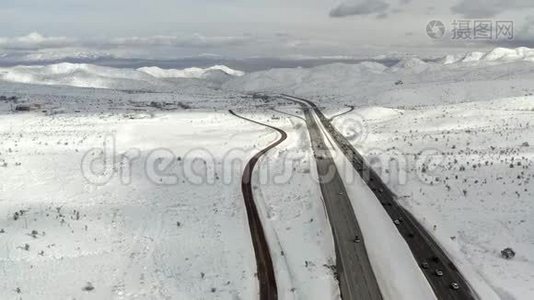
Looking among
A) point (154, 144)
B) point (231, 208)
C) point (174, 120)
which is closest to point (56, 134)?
point (154, 144)

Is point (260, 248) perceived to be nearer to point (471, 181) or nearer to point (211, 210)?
point (211, 210)

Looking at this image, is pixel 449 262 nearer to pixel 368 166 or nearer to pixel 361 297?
pixel 361 297

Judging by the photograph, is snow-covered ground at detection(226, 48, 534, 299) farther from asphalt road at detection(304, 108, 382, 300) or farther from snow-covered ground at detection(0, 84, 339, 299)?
snow-covered ground at detection(0, 84, 339, 299)

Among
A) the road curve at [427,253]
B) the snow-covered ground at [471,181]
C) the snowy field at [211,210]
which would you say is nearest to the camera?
the road curve at [427,253]

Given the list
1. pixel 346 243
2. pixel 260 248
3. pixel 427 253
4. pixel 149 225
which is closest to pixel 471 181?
pixel 427 253

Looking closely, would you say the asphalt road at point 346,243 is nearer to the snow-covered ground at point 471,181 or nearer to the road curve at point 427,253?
the road curve at point 427,253

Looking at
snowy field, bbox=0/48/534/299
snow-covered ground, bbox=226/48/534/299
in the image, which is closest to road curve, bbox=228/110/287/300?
snowy field, bbox=0/48/534/299

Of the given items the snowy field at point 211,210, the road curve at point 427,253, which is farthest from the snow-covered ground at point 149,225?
the road curve at point 427,253

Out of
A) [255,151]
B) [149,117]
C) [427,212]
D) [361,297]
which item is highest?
[149,117]
